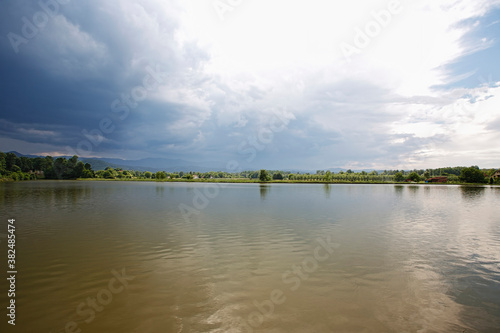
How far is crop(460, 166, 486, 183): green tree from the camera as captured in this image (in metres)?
135

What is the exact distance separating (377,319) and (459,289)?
4820 millimetres

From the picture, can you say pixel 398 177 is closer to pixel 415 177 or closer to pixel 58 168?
pixel 415 177

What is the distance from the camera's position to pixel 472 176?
13762cm

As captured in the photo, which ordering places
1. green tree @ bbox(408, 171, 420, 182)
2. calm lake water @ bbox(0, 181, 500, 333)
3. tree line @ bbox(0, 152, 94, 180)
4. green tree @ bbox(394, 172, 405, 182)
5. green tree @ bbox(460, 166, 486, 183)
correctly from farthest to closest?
tree line @ bbox(0, 152, 94, 180), green tree @ bbox(394, 172, 405, 182), green tree @ bbox(408, 171, 420, 182), green tree @ bbox(460, 166, 486, 183), calm lake water @ bbox(0, 181, 500, 333)

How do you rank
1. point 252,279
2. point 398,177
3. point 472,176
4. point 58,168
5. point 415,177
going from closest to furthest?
1. point 252,279
2. point 472,176
3. point 415,177
4. point 398,177
5. point 58,168

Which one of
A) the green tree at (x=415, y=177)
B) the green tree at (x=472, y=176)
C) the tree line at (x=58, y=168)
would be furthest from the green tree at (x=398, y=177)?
the tree line at (x=58, y=168)

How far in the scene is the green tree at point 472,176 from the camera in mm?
135000

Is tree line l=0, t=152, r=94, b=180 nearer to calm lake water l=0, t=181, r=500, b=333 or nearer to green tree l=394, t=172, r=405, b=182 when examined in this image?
calm lake water l=0, t=181, r=500, b=333

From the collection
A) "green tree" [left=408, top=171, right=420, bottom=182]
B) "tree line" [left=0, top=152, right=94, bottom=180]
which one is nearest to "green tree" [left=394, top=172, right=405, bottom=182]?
"green tree" [left=408, top=171, right=420, bottom=182]

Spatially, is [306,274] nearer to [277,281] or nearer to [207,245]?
[277,281]

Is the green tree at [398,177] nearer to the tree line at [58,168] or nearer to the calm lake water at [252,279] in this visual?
the calm lake water at [252,279]

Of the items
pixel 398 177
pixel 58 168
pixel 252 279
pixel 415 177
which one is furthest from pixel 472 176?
pixel 58 168

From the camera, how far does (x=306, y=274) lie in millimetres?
10484

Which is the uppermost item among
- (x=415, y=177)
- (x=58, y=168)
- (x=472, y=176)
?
(x=58, y=168)
